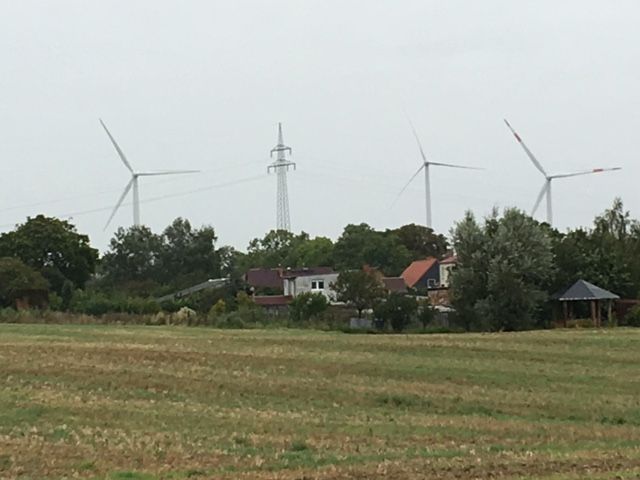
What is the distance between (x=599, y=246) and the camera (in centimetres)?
9694

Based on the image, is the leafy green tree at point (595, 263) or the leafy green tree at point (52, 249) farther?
the leafy green tree at point (52, 249)

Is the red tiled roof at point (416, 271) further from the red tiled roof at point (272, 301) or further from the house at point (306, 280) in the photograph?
the red tiled roof at point (272, 301)

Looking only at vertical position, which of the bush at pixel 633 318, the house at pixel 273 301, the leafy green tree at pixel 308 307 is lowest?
the bush at pixel 633 318

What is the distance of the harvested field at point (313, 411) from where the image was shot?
1661cm

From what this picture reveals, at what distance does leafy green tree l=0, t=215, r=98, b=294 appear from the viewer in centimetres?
11575

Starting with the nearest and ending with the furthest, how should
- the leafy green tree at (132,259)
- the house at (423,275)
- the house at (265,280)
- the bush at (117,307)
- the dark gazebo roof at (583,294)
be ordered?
the dark gazebo roof at (583,294) < the bush at (117,307) < the house at (265,280) < the house at (423,275) < the leafy green tree at (132,259)

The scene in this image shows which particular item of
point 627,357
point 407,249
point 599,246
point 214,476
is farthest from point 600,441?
point 407,249

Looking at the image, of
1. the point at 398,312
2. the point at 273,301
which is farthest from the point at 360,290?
the point at 273,301

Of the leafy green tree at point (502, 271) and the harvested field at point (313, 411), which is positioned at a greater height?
the leafy green tree at point (502, 271)

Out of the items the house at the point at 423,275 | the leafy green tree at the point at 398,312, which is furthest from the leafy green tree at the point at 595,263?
the house at the point at 423,275

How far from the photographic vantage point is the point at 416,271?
15250cm

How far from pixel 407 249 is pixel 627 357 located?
13424 centimetres

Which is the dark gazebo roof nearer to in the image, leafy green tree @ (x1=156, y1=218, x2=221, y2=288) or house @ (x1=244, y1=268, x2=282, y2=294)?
house @ (x1=244, y1=268, x2=282, y2=294)

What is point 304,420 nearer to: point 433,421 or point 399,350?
point 433,421
